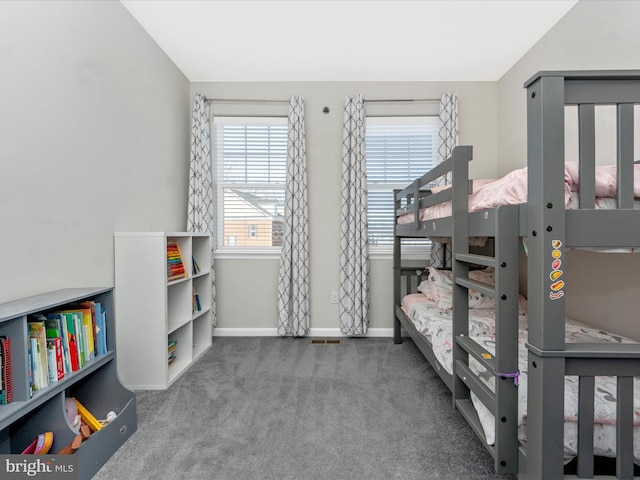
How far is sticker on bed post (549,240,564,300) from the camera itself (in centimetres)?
89

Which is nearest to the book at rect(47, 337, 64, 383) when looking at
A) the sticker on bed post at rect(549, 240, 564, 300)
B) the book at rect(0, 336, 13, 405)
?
the book at rect(0, 336, 13, 405)

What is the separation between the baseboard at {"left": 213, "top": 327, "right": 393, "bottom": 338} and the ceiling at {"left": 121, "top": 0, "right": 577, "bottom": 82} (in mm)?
2460

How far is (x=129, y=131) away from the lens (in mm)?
2076

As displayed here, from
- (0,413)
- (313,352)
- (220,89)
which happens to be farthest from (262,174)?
(0,413)

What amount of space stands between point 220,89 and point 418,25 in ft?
6.20

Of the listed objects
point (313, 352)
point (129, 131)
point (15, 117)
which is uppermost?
point (129, 131)

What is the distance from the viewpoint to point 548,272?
0.89m

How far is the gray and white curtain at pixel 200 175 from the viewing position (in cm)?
285

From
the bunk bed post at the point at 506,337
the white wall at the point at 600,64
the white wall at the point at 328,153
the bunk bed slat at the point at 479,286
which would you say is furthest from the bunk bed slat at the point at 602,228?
the white wall at the point at 328,153

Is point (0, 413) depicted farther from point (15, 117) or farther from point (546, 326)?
point (546, 326)

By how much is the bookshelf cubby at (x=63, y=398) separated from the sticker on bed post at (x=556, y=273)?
1.73m

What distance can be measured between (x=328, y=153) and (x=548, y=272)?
237cm

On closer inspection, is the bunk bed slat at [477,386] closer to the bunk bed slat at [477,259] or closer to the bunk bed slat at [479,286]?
the bunk bed slat at [479,286]

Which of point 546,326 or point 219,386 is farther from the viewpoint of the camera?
point 219,386
